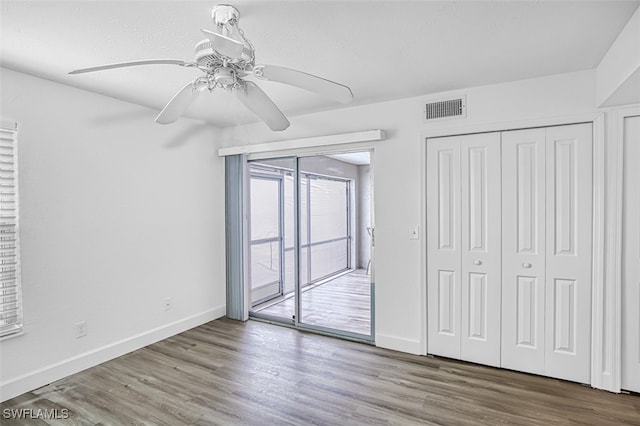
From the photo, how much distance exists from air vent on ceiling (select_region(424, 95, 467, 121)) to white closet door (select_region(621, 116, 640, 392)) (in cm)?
112

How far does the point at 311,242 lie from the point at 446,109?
222cm

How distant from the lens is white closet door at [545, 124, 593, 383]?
2.66 metres

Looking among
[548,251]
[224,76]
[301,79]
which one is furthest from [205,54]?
[548,251]

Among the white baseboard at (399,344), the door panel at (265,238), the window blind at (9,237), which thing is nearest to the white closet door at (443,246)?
the white baseboard at (399,344)

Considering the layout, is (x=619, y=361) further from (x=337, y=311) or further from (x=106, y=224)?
(x=106, y=224)

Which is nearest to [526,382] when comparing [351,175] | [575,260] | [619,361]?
[619,361]

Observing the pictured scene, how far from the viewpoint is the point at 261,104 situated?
205cm

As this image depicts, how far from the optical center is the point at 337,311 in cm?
420

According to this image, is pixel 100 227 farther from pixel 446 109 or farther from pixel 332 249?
pixel 446 109

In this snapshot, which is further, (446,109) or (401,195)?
(401,195)

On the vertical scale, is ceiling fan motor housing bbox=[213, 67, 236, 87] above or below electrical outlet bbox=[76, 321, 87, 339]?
above

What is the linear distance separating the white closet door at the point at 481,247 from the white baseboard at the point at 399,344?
38 cm

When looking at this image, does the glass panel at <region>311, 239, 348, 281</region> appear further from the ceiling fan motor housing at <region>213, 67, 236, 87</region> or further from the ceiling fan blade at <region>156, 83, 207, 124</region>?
the ceiling fan motor housing at <region>213, 67, 236, 87</region>

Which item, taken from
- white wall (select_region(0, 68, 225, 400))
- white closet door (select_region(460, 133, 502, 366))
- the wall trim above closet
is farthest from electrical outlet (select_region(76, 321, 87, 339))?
the wall trim above closet
